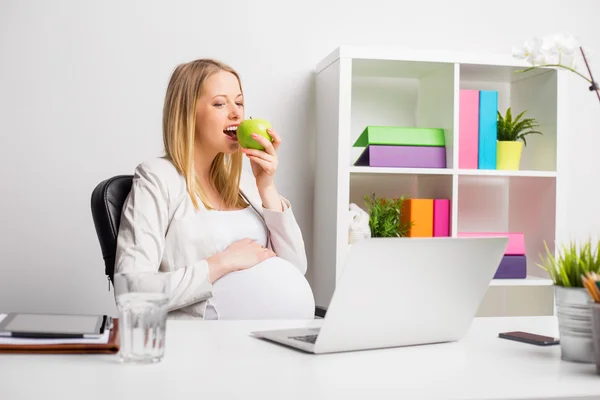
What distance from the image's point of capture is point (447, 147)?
9.28 ft

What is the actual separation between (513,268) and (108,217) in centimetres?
164

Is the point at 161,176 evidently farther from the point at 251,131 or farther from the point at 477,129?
the point at 477,129

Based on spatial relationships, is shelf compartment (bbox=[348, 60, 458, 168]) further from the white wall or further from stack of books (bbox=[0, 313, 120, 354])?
stack of books (bbox=[0, 313, 120, 354])

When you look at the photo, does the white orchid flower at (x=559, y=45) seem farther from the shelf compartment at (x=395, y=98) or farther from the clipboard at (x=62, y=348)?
the shelf compartment at (x=395, y=98)

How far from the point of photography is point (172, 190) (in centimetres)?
203

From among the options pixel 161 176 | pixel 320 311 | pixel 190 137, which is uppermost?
pixel 190 137

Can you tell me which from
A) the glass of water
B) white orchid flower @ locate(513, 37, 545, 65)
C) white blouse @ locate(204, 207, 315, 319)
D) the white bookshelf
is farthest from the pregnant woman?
white orchid flower @ locate(513, 37, 545, 65)

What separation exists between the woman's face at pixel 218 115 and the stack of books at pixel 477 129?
1006 millimetres

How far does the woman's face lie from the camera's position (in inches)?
86.5

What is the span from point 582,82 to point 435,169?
1026 millimetres

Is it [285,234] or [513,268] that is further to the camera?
[513,268]

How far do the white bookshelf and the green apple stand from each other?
1.98ft

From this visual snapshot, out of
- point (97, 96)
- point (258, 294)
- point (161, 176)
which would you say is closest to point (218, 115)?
point (161, 176)

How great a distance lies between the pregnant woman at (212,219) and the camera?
1.92m
